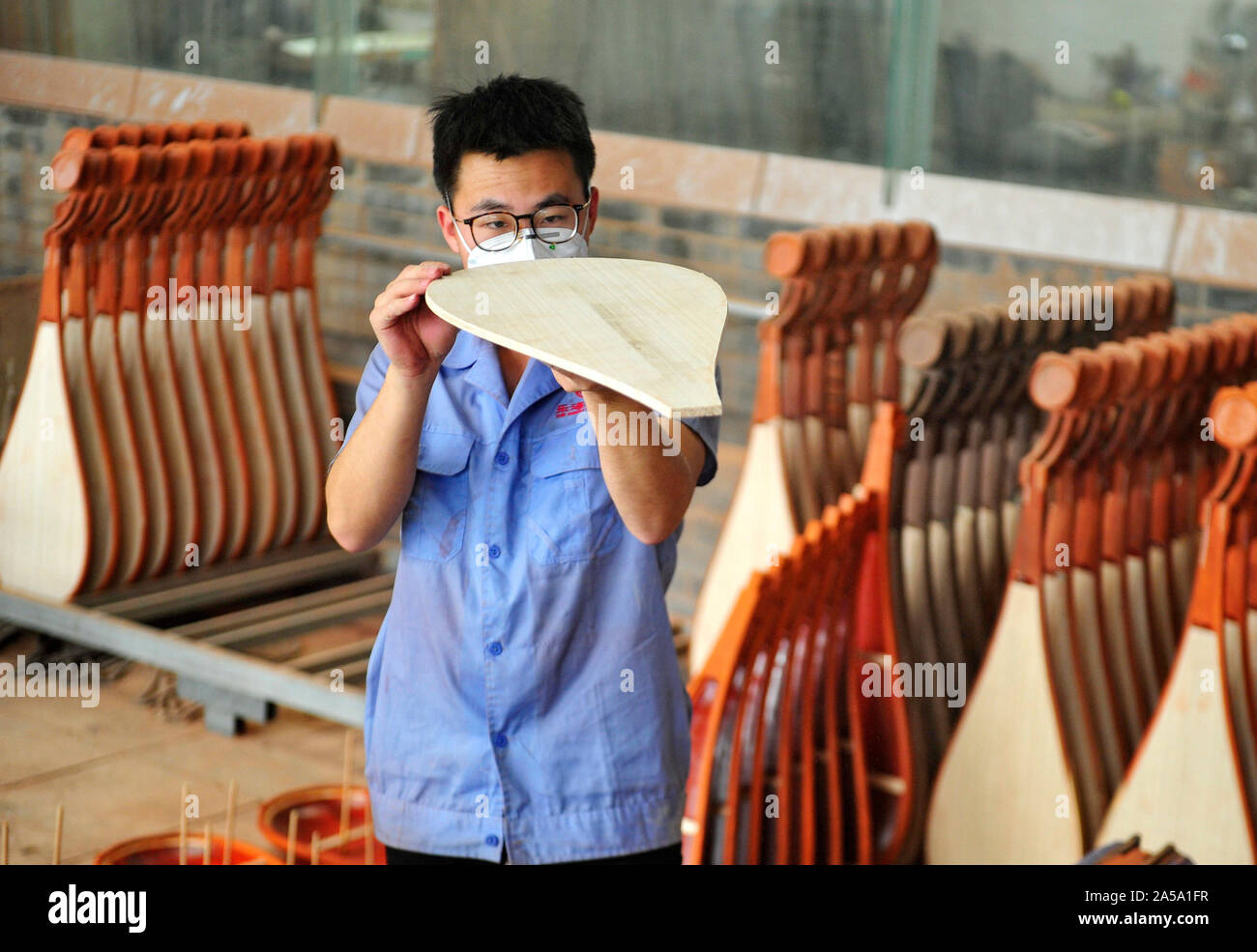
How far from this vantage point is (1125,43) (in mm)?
4492

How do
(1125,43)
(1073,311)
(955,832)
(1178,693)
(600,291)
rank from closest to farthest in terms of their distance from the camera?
(600,291) < (1178,693) < (955,832) < (1073,311) < (1125,43)

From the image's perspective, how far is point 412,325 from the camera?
1.35 m

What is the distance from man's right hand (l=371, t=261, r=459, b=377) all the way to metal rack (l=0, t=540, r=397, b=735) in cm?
198

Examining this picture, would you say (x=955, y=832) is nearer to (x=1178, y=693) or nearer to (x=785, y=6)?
(x=1178, y=693)

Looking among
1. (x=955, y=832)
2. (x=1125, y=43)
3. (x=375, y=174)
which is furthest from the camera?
(x=375, y=174)

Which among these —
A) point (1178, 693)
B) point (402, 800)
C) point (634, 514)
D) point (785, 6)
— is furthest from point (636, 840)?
point (785, 6)

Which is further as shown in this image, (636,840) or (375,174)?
(375,174)

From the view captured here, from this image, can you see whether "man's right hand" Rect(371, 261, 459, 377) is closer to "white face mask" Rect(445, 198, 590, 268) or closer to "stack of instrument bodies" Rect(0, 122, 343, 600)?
"white face mask" Rect(445, 198, 590, 268)

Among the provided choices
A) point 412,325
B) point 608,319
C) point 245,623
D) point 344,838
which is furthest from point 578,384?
point 245,623

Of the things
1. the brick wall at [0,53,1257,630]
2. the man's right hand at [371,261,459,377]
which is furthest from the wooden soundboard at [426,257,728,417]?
the brick wall at [0,53,1257,630]

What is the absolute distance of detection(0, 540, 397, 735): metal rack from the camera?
3.46 meters

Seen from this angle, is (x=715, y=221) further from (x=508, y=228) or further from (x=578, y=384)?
(x=578, y=384)

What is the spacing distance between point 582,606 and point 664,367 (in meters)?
0.37

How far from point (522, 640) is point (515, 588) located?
49mm
